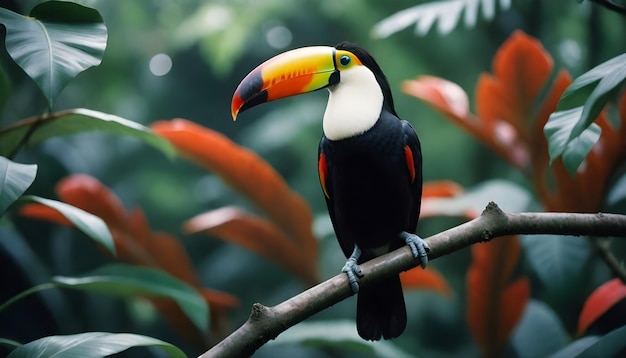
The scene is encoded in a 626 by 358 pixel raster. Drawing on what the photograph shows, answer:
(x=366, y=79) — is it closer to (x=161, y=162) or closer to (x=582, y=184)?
(x=582, y=184)

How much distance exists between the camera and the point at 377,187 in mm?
1472

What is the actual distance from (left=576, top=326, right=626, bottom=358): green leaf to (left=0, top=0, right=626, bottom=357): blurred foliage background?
967mm

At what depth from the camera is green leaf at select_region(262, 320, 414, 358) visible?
5.96ft

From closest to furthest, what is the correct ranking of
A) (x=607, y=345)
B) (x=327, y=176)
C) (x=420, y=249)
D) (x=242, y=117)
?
(x=420, y=249), (x=607, y=345), (x=327, y=176), (x=242, y=117)

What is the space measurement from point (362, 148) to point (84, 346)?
0.66 meters

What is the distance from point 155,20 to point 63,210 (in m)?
2.71

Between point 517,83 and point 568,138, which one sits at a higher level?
point 517,83

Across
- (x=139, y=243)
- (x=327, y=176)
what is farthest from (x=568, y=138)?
(x=139, y=243)

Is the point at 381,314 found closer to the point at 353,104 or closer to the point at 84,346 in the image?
the point at 353,104

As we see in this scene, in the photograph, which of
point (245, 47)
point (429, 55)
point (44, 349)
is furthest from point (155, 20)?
point (44, 349)

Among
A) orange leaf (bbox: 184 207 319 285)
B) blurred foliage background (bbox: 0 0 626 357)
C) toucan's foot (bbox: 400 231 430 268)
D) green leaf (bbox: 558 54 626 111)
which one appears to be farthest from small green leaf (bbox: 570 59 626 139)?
blurred foliage background (bbox: 0 0 626 357)

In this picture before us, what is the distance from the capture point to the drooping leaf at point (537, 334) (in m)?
2.02

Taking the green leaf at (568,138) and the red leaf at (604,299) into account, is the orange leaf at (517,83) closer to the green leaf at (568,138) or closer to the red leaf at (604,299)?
the red leaf at (604,299)

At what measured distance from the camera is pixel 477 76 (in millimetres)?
3443
